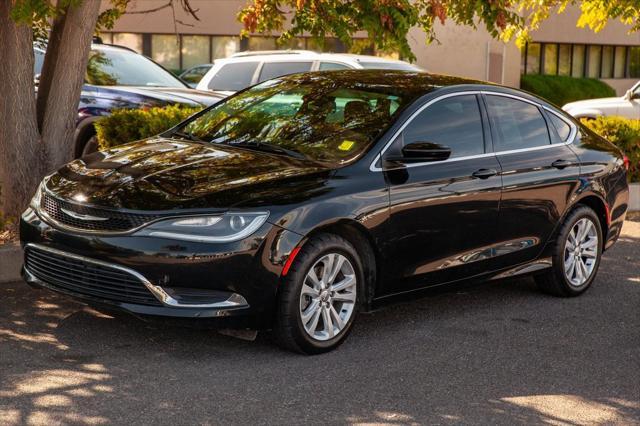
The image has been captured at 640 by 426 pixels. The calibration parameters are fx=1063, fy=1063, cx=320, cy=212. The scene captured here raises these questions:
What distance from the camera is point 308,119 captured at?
279 inches

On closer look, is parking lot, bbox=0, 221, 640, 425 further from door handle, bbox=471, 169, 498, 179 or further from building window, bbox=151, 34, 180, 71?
building window, bbox=151, 34, 180, 71

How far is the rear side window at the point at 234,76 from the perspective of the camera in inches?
631

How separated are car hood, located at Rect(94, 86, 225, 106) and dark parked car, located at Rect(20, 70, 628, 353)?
4353mm

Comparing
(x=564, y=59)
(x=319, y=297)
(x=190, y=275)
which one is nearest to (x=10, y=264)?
(x=190, y=275)

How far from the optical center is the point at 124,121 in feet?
34.6

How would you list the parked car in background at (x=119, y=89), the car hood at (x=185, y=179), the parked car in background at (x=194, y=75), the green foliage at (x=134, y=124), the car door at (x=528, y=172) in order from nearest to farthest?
the car hood at (x=185, y=179)
the car door at (x=528, y=172)
the green foliage at (x=134, y=124)
the parked car in background at (x=119, y=89)
the parked car in background at (x=194, y=75)

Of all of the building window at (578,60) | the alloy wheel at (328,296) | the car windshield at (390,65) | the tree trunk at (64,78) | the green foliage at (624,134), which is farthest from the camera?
the building window at (578,60)

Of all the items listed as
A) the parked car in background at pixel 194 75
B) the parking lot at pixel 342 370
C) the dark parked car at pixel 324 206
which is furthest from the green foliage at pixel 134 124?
the parked car in background at pixel 194 75

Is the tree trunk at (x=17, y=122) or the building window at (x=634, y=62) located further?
the building window at (x=634, y=62)

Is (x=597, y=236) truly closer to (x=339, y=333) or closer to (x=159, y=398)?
(x=339, y=333)

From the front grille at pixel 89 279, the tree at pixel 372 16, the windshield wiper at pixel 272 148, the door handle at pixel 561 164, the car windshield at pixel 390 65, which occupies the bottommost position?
the front grille at pixel 89 279

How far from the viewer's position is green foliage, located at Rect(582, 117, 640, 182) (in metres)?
12.6

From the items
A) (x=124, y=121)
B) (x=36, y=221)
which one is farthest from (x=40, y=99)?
(x=36, y=221)

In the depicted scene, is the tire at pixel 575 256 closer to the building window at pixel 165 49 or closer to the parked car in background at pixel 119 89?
the parked car in background at pixel 119 89
